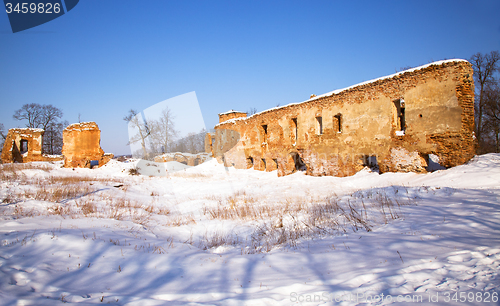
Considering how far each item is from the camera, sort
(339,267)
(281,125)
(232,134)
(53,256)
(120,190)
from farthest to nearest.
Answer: (232,134) < (281,125) < (120,190) < (53,256) < (339,267)

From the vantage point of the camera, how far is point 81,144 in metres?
21.7

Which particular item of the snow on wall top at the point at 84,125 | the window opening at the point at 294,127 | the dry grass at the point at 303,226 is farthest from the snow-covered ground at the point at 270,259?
the snow on wall top at the point at 84,125

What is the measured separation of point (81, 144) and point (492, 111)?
118 feet

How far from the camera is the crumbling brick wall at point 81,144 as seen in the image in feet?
70.3

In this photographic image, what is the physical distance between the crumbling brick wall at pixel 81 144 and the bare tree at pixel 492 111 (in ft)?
113

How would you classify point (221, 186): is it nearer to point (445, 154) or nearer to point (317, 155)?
point (317, 155)

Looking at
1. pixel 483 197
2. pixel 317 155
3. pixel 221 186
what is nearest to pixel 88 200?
pixel 221 186

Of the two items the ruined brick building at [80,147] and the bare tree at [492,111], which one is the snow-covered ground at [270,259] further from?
the bare tree at [492,111]

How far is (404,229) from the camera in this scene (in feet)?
12.9

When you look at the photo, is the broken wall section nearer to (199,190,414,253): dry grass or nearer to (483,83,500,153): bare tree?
(199,190,414,253): dry grass

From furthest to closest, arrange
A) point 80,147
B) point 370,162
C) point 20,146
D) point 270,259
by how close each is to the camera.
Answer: point 20,146
point 80,147
point 370,162
point 270,259

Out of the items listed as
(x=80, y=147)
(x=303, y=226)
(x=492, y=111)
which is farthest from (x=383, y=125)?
(x=80, y=147)

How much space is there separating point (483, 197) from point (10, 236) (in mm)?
9086

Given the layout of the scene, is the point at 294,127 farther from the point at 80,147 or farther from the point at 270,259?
the point at 80,147
